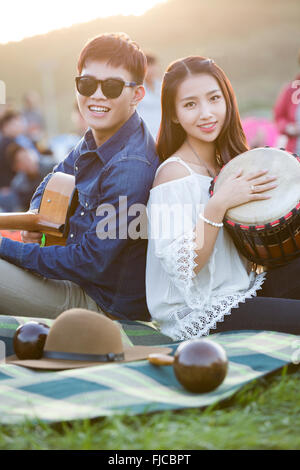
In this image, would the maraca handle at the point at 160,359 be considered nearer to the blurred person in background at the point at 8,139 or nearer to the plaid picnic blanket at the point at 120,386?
the plaid picnic blanket at the point at 120,386

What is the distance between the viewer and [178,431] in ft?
6.51

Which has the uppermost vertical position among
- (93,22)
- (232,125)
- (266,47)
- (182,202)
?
(93,22)

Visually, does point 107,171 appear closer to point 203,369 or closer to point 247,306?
point 247,306

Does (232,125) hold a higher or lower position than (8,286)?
higher

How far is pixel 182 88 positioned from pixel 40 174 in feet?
18.1

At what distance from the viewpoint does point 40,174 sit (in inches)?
336

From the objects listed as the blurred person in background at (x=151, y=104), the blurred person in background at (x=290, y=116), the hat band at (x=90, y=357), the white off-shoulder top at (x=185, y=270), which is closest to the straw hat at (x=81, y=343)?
the hat band at (x=90, y=357)

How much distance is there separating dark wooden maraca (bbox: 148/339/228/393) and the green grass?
0.09 metres

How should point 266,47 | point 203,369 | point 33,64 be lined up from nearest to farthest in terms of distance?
point 203,369 → point 266,47 → point 33,64

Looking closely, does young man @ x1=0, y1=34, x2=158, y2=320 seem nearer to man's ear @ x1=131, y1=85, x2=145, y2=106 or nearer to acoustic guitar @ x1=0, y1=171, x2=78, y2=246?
man's ear @ x1=131, y1=85, x2=145, y2=106

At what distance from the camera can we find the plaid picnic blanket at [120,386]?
7.02 ft

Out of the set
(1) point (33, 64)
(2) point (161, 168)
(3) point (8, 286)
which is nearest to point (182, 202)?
(2) point (161, 168)

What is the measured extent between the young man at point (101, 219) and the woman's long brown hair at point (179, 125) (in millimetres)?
118

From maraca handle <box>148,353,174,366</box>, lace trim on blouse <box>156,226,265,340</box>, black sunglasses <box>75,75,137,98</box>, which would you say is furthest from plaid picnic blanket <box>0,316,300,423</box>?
black sunglasses <box>75,75,137,98</box>
